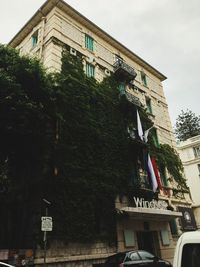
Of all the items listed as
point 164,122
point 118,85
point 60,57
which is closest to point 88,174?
point 60,57

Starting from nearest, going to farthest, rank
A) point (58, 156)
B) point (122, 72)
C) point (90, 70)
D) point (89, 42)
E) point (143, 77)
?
point (58, 156) → point (90, 70) → point (89, 42) → point (122, 72) → point (143, 77)

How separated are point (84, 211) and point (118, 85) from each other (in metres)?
11.8

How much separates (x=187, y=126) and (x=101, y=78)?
27.9 meters

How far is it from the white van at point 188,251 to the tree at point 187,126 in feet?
137

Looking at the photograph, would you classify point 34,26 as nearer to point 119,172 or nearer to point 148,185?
point 119,172

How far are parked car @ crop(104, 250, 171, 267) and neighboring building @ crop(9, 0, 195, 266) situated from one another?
1.92 metres

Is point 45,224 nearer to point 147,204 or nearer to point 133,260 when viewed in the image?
point 133,260

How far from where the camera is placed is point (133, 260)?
1122 centimetres

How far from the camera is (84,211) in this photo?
13.4 metres

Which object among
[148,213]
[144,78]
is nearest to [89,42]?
[144,78]

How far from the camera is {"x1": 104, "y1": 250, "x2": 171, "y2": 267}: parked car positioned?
1091 cm

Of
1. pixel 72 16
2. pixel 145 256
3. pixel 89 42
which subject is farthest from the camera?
pixel 89 42

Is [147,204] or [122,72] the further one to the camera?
[122,72]

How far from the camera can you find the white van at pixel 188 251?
9.30 ft
